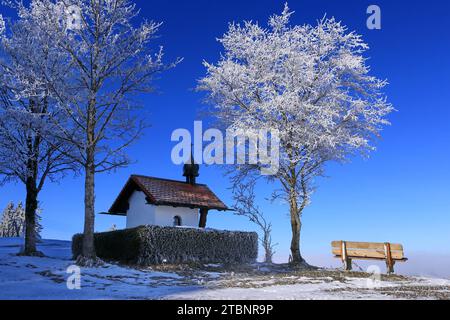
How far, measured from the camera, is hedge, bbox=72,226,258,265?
21.4 meters

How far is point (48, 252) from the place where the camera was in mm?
28875

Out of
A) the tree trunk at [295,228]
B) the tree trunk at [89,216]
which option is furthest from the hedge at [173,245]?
the tree trunk at [295,228]

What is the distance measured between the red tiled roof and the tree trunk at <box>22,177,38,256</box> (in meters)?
5.93

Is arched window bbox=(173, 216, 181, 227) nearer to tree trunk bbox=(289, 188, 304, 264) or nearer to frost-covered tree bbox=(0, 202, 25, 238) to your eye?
tree trunk bbox=(289, 188, 304, 264)

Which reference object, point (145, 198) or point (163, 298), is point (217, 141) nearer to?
point (145, 198)

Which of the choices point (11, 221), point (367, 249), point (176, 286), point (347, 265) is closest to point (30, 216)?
point (176, 286)

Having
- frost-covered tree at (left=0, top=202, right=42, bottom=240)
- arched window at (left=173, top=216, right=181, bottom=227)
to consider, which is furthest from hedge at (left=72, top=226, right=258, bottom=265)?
frost-covered tree at (left=0, top=202, right=42, bottom=240)

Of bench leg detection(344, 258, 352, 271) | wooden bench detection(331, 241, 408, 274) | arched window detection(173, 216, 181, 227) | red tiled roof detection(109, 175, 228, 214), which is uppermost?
red tiled roof detection(109, 175, 228, 214)

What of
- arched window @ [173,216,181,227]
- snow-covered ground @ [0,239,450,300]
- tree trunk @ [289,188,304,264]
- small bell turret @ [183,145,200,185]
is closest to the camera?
snow-covered ground @ [0,239,450,300]

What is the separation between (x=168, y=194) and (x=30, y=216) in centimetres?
788

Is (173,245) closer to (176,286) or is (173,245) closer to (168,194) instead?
(168,194)

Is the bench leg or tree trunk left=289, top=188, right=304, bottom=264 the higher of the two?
tree trunk left=289, top=188, right=304, bottom=264

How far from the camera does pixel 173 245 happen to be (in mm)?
22469

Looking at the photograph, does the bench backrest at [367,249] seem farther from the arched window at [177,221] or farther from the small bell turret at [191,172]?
the small bell turret at [191,172]
